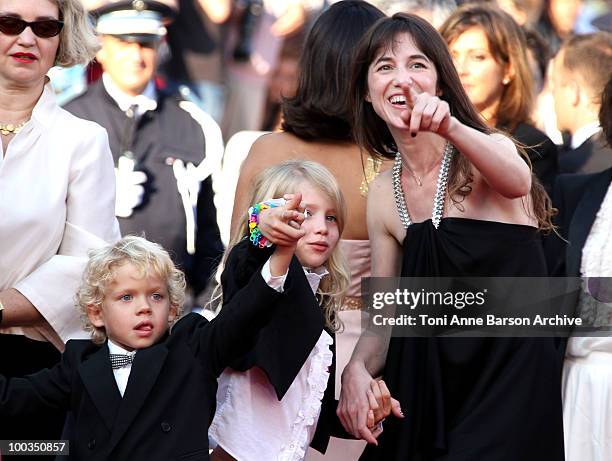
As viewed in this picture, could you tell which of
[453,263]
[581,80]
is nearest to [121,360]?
[453,263]

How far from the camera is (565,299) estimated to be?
5.27 meters

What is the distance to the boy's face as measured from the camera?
4004mm

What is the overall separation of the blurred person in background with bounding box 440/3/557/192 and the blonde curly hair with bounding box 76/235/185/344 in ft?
8.81

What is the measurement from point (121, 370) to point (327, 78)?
1.62 m

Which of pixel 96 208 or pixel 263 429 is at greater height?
pixel 96 208

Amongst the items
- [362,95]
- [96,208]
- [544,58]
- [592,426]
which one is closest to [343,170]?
[362,95]

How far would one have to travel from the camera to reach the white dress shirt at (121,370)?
156 inches

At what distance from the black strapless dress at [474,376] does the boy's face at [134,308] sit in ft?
2.69

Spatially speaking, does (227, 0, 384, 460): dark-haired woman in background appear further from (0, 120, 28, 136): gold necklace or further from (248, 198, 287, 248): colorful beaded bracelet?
(248, 198, 287, 248): colorful beaded bracelet

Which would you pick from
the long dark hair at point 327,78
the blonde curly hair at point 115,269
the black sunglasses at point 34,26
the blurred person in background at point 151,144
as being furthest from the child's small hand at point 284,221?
the blurred person in background at point 151,144

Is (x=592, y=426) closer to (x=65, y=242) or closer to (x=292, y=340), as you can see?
(x=292, y=340)

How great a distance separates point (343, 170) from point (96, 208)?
1.09 metres

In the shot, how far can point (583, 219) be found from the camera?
5.48 metres

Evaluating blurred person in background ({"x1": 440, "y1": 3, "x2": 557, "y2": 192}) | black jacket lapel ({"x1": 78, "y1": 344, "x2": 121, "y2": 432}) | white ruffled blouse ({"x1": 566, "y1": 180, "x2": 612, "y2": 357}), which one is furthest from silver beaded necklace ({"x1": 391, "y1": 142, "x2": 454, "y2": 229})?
blurred person in background ({"x1": 440, "y1": 3, "x2": 557, "y2": 192})
